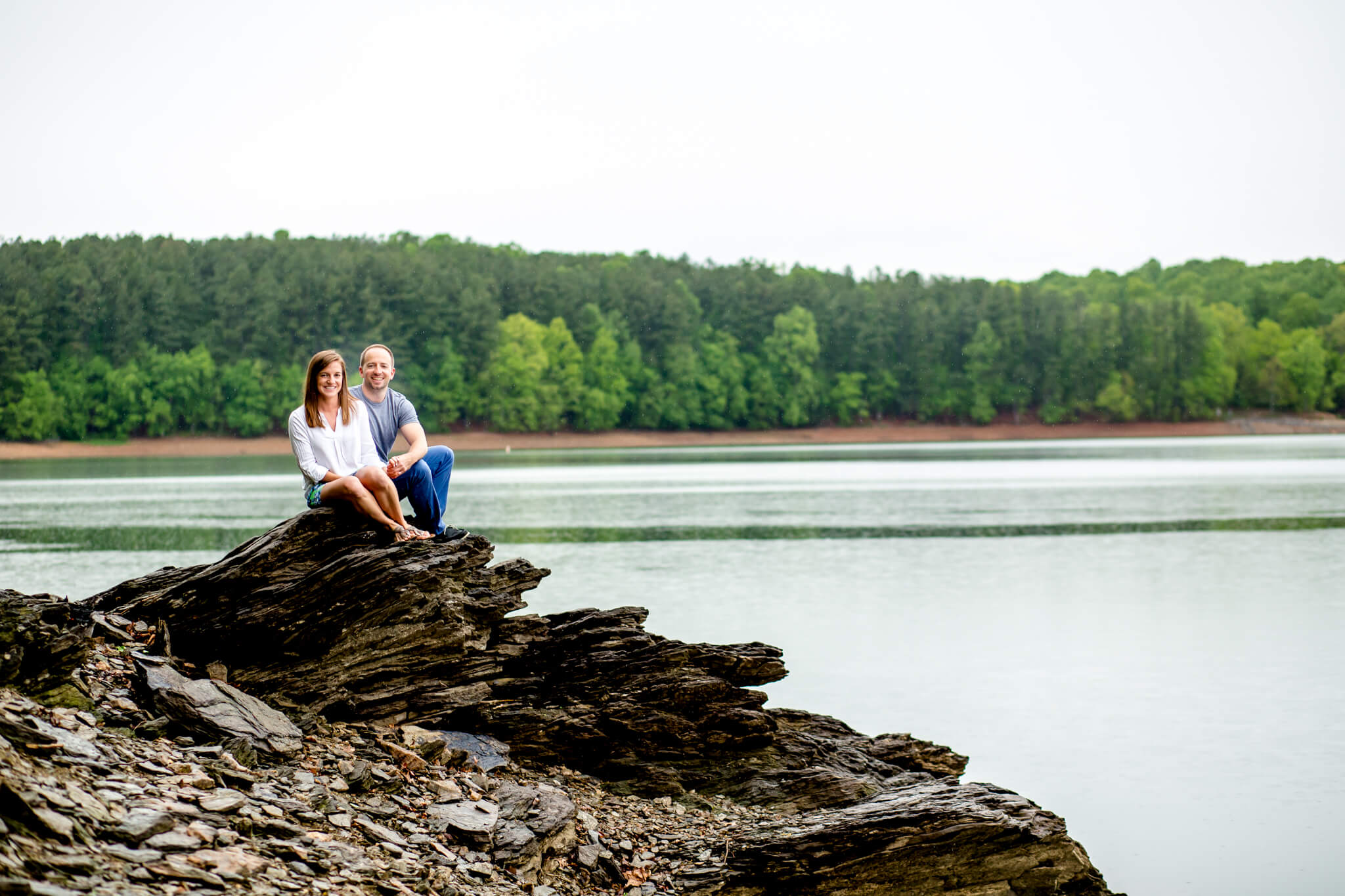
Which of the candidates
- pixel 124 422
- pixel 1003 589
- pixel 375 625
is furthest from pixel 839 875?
pixel 124 422

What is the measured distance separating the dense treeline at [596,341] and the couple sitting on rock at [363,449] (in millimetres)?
97550

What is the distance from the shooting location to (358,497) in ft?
31.6

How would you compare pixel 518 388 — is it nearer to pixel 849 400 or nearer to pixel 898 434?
pixel 849 400

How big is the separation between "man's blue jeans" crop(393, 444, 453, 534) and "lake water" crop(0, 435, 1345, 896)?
Result: 18.7 feet

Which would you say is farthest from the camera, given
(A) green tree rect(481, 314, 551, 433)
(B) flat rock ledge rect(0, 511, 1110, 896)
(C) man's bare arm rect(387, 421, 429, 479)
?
(A) green tree rect(481, 314, 551, 433)

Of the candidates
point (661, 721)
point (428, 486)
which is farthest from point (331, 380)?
point (661, 721)

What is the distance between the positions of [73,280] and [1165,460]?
294 feet

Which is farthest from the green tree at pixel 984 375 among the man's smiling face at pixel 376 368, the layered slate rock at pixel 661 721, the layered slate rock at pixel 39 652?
the layered slate rock at pixel 39 652

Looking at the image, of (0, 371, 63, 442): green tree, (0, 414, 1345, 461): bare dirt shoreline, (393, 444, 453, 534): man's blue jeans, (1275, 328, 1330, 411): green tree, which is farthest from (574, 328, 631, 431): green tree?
(393, 444, 453, 534): man's blue jeans

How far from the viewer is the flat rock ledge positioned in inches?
255

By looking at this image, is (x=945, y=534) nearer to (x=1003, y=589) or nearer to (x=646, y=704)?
(x=1003, y=589)

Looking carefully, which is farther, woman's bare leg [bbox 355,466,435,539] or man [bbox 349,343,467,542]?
man [bbox 349,343,467,542]

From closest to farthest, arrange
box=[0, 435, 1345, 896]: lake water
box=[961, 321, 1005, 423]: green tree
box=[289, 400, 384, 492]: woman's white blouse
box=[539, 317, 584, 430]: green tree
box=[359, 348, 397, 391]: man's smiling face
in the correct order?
box=[289, 400, 384, 492]: woman's white blouse
box=[359, 348, 397, 391]: man's smiling face
box=[0, 435, 1345, 896]: lake water
box=[539, 317, 584, 430]: green tree
box=[961, 321, 1005, 423]: green tree

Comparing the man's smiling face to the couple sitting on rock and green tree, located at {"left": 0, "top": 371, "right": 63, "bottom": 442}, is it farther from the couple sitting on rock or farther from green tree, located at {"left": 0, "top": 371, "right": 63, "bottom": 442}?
green tree, located at {"left": 0, "top": 371, "right": 63, "bottom": 442}
